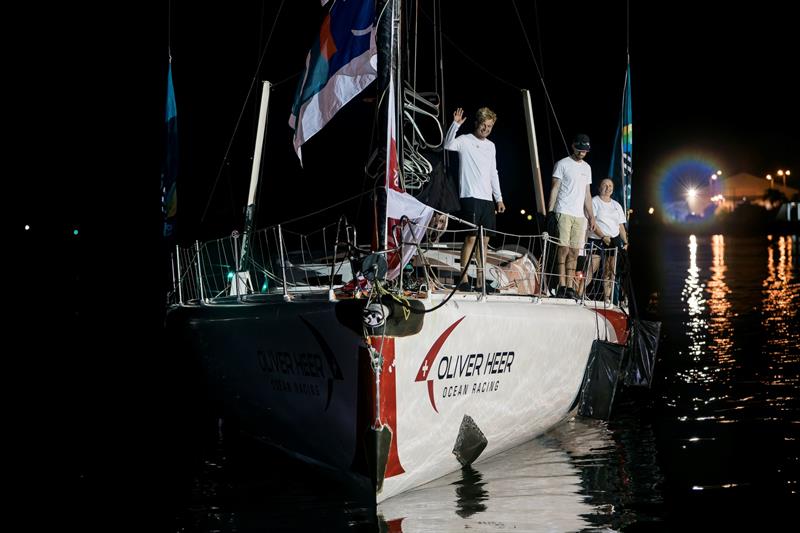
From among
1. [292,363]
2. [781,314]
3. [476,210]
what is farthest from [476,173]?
[781,314]

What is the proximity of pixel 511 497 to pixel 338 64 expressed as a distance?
15.2 ft

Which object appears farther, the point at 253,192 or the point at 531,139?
the point at 531,139

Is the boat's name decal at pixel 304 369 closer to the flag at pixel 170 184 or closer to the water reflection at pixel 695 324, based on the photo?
the flag at pixel 170 184

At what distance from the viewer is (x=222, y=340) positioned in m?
10.8

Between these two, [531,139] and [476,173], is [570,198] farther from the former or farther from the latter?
[476,173]

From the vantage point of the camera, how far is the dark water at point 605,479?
327 inches

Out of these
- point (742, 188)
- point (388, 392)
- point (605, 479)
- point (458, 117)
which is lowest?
point (605, 479)

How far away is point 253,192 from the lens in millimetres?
13016

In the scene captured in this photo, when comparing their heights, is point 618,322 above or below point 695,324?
above

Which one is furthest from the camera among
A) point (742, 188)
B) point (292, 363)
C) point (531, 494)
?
point (742, 188)

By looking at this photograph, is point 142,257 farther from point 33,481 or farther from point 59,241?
point 33,481

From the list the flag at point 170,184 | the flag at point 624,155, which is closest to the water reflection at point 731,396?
the flag at point 624,155

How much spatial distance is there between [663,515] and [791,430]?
389 centimetres

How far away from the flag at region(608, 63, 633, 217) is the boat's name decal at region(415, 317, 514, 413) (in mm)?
6249
